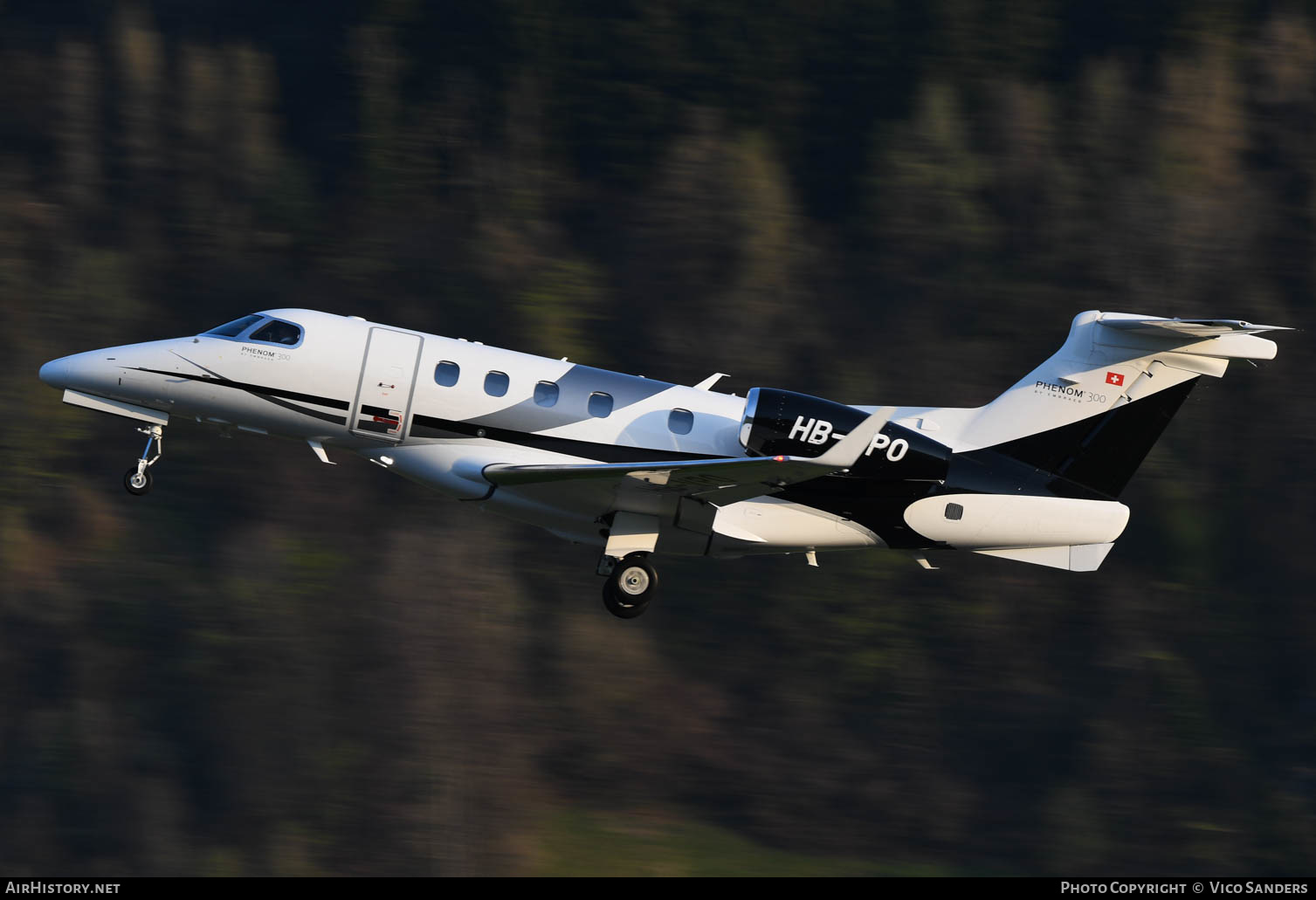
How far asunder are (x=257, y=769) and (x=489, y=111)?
15.7 metres

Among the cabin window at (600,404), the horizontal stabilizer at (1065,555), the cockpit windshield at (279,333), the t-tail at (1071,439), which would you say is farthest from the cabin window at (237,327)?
the horizontal stabilizer at (1065,555)

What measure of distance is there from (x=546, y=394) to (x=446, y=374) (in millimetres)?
1047

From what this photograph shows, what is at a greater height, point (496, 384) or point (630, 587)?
point (496, 384)

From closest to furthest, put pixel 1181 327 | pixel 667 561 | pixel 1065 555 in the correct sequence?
pixel 1181 327, pixel 1065 555, pixel 667 561

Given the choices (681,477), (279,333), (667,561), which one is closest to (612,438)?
(681,477)

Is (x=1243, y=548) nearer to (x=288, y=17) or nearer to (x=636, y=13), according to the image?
(x=636, y=13)

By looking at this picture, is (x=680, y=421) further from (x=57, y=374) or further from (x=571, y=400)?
(x=57, y=374)

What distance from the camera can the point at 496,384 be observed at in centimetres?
1557

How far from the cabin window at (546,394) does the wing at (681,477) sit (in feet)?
2.58

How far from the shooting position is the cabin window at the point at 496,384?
15.5 m

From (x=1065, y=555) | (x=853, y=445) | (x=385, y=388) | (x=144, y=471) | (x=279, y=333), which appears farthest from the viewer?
(x=1065, y=555)

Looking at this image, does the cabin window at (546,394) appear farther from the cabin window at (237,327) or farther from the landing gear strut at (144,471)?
the landing gear strut at (144,471)

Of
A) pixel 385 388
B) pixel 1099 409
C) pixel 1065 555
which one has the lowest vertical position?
pixel 1065 555

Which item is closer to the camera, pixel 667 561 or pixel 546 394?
pixel 546 394
